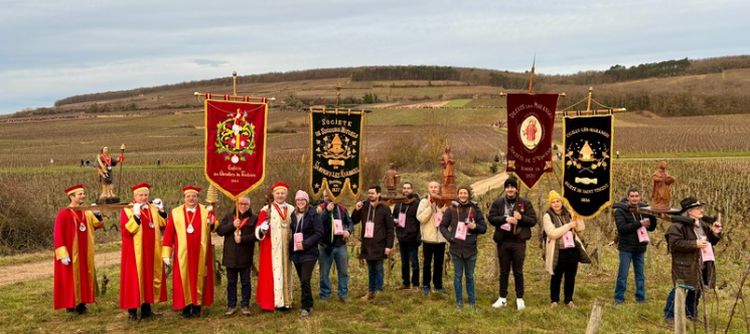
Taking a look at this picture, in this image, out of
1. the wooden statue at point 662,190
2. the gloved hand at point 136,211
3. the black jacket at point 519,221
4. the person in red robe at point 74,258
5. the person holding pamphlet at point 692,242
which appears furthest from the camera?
the wooden statue at point 662,190

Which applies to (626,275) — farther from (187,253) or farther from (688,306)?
(187,253)

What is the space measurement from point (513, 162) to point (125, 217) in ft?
19.7

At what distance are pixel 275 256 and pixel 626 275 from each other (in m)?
5.06

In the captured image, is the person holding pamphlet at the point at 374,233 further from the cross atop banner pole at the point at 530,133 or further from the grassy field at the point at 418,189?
the cross atop banner pole at the point at 530,133

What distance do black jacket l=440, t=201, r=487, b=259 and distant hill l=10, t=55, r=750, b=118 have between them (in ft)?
174

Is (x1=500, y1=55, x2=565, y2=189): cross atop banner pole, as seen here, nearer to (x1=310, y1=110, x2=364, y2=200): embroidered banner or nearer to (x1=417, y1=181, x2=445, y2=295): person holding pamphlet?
(x1=417, y1=181, x2=445, y2=295): person holding pamphlet

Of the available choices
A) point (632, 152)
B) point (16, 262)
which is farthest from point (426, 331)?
point (632, 152)

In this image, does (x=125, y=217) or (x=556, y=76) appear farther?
(x=556, y=76)

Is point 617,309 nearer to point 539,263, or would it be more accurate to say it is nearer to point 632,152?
point 539,263

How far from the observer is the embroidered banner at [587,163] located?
10602mm

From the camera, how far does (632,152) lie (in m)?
46.5

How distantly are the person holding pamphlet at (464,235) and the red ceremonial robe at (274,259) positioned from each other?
2.24 m

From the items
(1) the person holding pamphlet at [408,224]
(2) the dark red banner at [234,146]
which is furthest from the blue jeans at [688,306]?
(2) the dark red banner at [234,146]

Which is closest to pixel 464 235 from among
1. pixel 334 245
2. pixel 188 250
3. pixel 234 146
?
pixel 334 245
